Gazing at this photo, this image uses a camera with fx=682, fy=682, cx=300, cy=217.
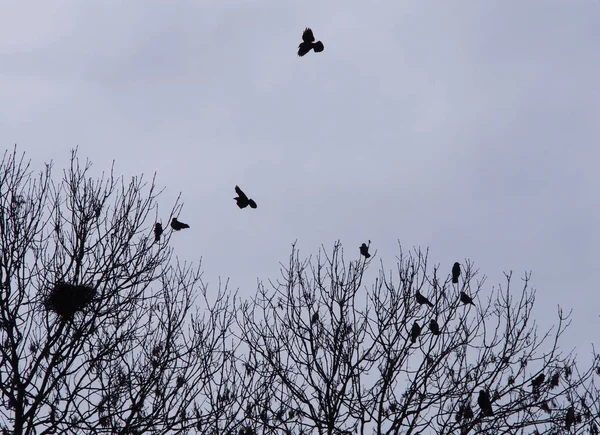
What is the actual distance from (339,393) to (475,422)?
189 centimetres

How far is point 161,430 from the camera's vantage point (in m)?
8.23

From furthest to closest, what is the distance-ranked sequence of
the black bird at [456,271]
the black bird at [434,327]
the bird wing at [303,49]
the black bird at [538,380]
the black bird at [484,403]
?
the black bird at [456,271] → the black bird at [538,380] → the black bird at [434,327] → the black bird at [484,403] → the bird wing at [303,49]

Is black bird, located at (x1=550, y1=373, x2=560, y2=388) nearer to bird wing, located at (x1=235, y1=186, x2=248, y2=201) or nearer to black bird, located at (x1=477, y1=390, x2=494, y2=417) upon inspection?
black bird, located at (x1=477, y1=390, x2=494, y2=417)

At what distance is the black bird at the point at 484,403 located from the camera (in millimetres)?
9195

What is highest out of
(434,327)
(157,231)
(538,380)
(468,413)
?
(157,231)

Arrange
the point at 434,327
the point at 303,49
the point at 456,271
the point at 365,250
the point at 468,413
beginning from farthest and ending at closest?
1. the point at 365,250
2. the point at 456,271
3. the point at 434,327
4. the point at 468,413
5. the point at 303,49

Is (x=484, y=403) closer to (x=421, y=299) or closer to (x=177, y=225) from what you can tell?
(x=421, y=299)

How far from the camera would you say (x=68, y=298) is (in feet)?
27.9

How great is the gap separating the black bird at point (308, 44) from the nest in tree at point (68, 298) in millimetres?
3967

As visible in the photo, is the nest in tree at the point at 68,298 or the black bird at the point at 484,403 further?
the black bird at the point at 484,403

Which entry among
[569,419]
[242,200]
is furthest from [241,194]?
[569,419]

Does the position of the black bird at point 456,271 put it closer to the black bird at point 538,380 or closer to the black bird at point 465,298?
the black bird at point 465,298

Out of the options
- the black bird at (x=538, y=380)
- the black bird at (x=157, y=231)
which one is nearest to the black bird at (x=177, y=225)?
the black bird at (x=157, y=231)

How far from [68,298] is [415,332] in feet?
15.8
